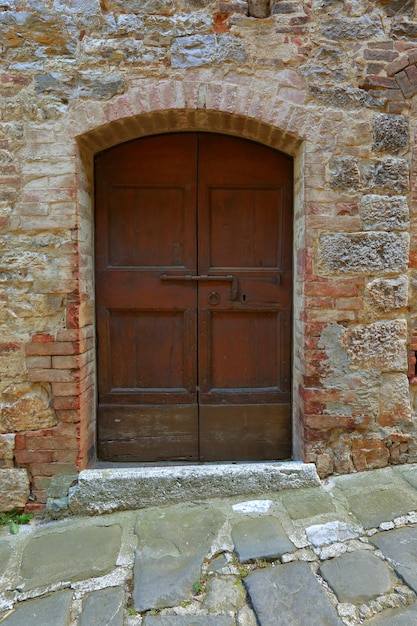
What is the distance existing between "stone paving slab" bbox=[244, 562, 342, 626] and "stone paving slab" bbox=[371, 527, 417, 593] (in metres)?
0.38

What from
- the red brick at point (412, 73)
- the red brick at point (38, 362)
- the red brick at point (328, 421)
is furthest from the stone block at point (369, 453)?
the red brick at point (412, 73)

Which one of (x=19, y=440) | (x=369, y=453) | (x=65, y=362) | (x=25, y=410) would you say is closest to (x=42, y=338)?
(x=65, y=362)

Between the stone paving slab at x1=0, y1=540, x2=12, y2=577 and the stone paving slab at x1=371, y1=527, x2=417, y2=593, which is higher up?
the stone paving slab at x1=371, y1=527, x2=417, y2=593

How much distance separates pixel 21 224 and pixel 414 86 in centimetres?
243

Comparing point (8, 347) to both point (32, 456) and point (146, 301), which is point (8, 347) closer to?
point (32, 456)

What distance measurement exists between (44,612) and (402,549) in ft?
5.24

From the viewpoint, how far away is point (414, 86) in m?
2.41

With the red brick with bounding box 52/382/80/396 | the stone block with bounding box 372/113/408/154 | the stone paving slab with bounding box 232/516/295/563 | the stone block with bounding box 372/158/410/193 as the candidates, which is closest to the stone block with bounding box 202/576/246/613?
the stone paving slab with bounding box 232/516/295/563

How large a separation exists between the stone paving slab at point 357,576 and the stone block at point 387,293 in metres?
1.32

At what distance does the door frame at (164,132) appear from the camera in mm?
2400

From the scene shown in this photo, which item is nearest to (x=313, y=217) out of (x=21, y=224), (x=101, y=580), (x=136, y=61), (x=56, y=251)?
(x=136, y=61)

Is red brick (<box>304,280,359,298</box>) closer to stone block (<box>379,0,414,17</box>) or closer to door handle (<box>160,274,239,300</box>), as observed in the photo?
door handle (<box>160,274,239,300</box>)

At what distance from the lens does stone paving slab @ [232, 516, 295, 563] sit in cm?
193

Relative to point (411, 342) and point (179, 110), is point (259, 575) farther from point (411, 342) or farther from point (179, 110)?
point (179, 110)
